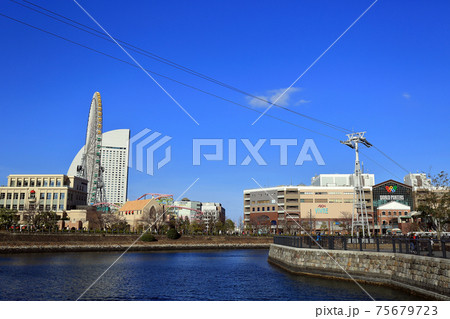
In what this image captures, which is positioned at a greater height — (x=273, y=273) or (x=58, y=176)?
(x=58, y=176)

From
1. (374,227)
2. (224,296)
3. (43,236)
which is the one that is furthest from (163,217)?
(224,296)

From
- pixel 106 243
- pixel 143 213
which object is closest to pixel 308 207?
pixel 143 213

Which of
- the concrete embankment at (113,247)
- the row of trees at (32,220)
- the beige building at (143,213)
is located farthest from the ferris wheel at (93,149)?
the concrete embankment at (113,247)

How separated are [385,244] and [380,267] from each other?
5875 mm

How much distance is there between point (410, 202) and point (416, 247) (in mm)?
131852

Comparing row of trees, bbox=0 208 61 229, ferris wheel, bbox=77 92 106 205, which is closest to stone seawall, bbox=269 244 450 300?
row of trees, bbox=0 208 61 229

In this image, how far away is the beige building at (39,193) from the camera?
12556 centimetres

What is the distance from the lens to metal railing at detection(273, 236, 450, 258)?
75.3 feet

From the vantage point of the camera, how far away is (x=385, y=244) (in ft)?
108

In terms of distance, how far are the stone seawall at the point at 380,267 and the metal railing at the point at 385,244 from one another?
2.58 ft

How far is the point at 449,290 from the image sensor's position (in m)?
19.2

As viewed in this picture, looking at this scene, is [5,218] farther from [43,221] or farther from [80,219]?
[80,219]
